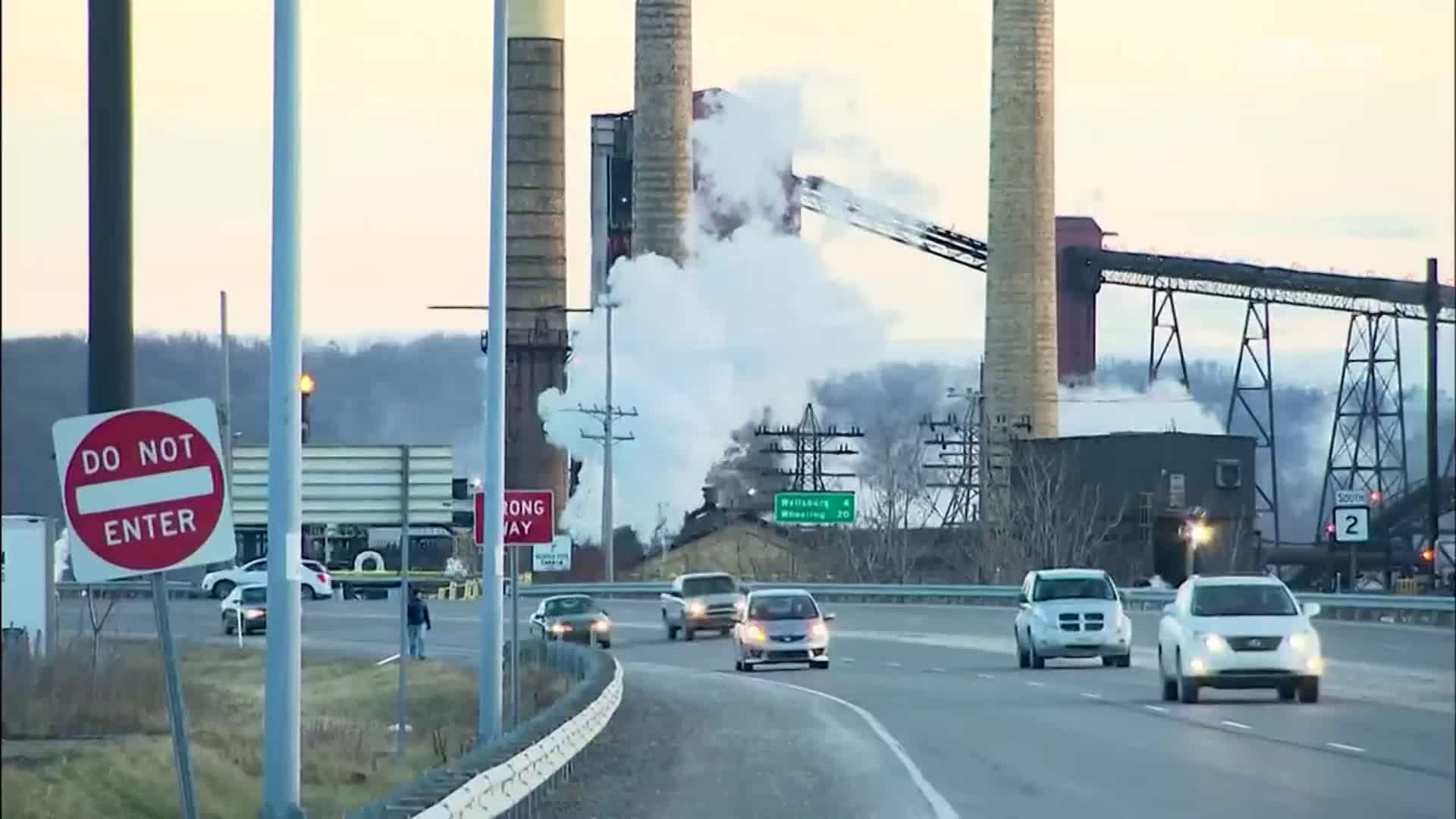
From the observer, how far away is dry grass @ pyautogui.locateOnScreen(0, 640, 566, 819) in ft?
77.7

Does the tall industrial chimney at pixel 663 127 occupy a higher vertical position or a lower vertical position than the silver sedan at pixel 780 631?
higher

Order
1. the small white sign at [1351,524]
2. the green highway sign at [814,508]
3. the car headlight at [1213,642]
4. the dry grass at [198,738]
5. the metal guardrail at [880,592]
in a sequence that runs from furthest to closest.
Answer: the green highway sign at [814,508] → the metal guardrail at [880,592] → the small white sign at [1351,524] → the car headlight at [1213,642] → the dry grass at [198,738]

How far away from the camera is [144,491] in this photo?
11141 millimetres

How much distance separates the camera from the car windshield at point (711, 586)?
62844 millimetres

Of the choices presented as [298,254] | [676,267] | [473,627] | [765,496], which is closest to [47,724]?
[298,254]

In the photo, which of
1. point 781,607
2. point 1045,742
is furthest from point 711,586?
point 1045,742

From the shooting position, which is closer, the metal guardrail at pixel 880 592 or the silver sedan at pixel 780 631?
the silver sedan at pixel 780 631

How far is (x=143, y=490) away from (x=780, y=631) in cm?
3667

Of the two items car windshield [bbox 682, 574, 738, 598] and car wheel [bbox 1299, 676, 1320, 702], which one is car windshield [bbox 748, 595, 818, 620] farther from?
car wheel [bbox 1299, 676, 1320, 702]

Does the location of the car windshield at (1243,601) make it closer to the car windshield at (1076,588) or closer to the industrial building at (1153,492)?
the car windshield at (1076,588)

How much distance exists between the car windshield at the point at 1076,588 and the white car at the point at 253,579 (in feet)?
138

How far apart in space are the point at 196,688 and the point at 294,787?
28340 mm

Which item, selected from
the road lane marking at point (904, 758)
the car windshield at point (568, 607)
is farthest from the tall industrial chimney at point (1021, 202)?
the road lane marking at point (904, 758)

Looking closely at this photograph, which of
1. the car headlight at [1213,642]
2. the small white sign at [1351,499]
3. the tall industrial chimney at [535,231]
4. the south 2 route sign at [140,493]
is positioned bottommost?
the car headlight at [1213,642]
